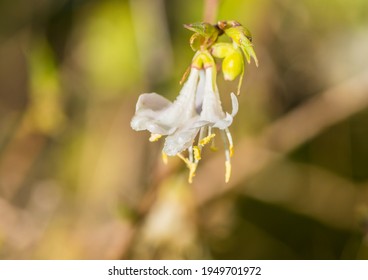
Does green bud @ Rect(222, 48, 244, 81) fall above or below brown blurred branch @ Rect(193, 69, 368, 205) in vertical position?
above

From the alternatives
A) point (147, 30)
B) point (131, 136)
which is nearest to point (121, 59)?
point (147, 30)

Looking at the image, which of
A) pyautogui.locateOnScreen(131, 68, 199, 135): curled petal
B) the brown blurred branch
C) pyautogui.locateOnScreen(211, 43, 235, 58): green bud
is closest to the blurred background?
the brown blurred branch

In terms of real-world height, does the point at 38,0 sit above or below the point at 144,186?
above

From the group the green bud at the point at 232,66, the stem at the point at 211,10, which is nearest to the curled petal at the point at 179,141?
the green bud at the point at 232,66

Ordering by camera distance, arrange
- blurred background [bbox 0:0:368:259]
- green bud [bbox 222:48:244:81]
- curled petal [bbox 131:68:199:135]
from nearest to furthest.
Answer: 1. green bud [bbox 222:48:244:81]
2. curled petal [bbox 131:68:199:135]
3. blurred background [bbox 0:0:368:259]

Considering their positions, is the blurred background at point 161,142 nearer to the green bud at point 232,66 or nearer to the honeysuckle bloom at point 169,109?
the honeysuckle bloom at point 169,109

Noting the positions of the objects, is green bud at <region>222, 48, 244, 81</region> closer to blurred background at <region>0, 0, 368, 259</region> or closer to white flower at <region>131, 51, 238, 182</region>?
white flower at <region>131, 51, 238, 182</region>

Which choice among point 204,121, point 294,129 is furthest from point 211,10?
point 294,129
